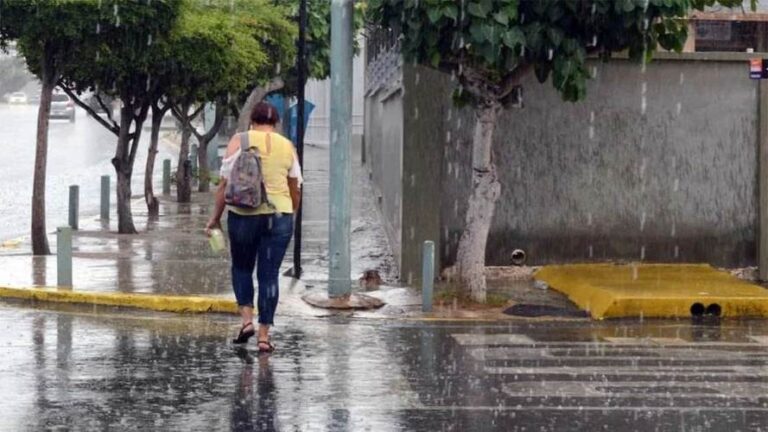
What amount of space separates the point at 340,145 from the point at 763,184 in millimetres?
5338

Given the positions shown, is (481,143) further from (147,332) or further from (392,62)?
(392,62)

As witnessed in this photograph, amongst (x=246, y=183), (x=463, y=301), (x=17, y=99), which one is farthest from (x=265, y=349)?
(x=17, y=99)

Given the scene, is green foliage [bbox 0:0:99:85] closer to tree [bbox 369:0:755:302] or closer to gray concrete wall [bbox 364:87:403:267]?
gray concrete wall [bbox 364:87:403:267]

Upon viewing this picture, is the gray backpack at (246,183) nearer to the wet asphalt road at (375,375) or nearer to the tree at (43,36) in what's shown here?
the wet asphalt road at (375,375)

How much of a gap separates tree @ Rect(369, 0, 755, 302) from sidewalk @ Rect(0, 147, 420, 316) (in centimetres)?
136

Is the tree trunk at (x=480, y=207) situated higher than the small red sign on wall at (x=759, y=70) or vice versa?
the small red sign on wall at (x=759, y=70)

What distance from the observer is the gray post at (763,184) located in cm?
1617

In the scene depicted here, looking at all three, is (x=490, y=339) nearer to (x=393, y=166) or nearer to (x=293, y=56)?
(x=393, y=166)

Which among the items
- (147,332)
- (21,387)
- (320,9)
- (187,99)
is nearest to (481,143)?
(147,332)

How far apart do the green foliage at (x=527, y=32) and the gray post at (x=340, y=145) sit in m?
0.36

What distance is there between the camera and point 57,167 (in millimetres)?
43125

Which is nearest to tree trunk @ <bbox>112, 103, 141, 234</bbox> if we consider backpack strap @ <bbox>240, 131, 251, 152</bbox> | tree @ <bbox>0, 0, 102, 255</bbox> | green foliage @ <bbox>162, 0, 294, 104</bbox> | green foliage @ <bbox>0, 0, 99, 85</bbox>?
green foliage @ <bbox>162, 0, 294, 104</bbox>

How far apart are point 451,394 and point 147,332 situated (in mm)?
3487

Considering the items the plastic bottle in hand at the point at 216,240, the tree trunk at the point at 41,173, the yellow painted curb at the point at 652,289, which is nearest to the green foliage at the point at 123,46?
the tree trunk at the point at 41,173
